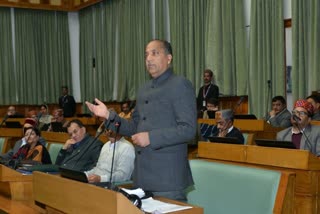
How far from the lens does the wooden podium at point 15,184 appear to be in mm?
3053

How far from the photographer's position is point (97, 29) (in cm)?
1294

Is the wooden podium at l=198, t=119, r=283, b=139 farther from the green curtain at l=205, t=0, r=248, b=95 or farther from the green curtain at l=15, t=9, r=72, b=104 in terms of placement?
the green curtain at l=15, t=9, r=72, b=104

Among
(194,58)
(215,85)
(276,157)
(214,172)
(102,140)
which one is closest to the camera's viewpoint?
(214,172)

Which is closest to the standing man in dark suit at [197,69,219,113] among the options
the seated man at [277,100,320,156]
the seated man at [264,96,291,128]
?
A: the seated man at [264,96,291,128]

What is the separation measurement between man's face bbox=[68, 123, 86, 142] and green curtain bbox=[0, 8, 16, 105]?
8697mm

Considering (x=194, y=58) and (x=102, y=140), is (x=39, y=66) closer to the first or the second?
(x=194, y=58)

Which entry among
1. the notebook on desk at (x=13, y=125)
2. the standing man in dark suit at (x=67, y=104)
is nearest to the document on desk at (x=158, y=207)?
the notebook on desk at (x=13, y=125)

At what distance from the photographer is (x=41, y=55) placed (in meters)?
13.4

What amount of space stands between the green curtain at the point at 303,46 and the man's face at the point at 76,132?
4.04 m

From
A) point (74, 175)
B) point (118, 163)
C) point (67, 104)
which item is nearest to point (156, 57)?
point (74, 175)

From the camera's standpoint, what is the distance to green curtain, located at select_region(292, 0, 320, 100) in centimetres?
746

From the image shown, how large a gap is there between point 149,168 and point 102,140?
9.56 ft

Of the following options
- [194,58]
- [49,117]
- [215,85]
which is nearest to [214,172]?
[215,85]

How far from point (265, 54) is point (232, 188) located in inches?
234
